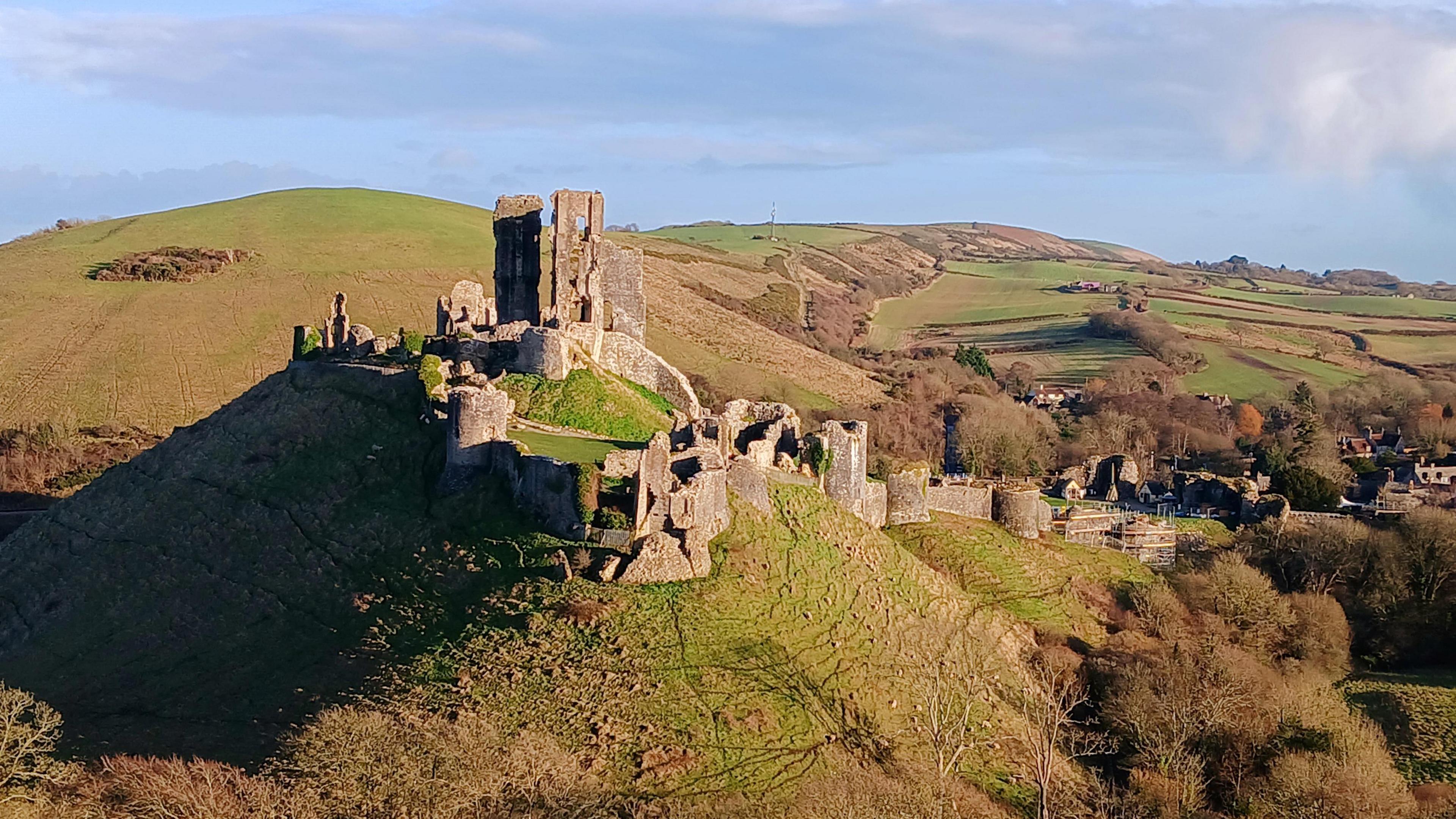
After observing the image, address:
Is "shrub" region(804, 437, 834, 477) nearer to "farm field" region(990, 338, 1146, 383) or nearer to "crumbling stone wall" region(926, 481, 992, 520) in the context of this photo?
"crumbling stone wall" region(926, 481, 992, 520)

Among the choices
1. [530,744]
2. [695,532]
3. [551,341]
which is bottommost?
[530,744]

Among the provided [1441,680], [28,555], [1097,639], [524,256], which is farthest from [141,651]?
[1441,680]

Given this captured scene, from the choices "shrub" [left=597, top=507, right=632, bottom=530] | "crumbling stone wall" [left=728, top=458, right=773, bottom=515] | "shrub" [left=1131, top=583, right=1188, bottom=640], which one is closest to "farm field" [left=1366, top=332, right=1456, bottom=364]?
"shrub" [left=1131, top=583, right=1188, bottom=640]

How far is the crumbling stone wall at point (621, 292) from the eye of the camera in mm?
45750

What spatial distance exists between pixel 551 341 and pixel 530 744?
60.2 feet

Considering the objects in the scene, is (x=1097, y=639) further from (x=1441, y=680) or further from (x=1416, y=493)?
(x=1416, y=493)

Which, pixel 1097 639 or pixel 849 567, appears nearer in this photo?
pixel 849 567

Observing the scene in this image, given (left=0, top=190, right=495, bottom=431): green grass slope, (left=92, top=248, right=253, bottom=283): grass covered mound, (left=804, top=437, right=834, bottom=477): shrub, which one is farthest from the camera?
(left=92, top=248, right=253, bottom=283): grass covered mound

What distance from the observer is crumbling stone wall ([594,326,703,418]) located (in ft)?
142

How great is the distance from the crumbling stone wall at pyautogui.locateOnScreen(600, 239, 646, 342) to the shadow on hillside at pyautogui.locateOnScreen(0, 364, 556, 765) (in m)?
8.84

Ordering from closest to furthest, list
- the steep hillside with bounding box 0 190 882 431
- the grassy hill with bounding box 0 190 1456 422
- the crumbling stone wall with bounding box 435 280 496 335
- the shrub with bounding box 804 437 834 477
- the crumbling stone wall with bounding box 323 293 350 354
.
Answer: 1. the shrub with bounding box 804 437 834 477
2. the crumbling stone wall with bounding box 435 280 496 335
3. the crumbling stone wall with bounding box 323 293 350 354
4. the steep hillside with bounding box 0 190 882 431
5. the grassy hill with bounding box 0 190 1456 422

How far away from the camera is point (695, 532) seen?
2922 cm

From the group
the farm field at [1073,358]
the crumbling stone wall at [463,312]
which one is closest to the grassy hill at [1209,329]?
→ the farm field at [1073,358]

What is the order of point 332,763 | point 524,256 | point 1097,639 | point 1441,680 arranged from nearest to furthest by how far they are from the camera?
point 332,763 < point 1097,639 < point 1441,680 < point 524,256
